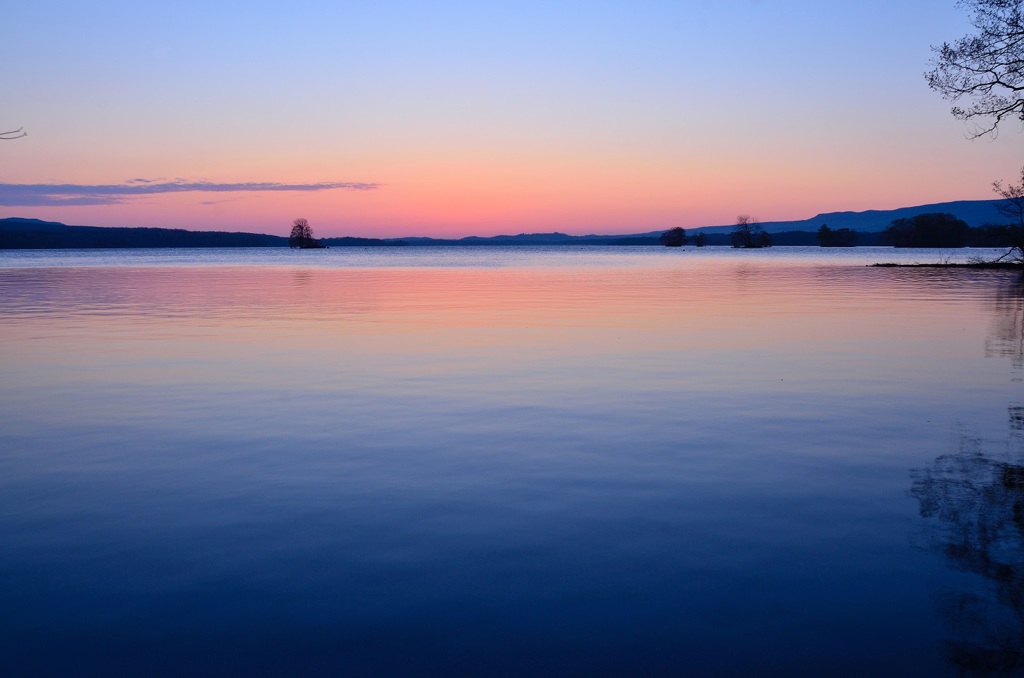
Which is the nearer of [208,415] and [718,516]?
[718,516]

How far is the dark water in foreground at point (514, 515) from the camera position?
4461 mm

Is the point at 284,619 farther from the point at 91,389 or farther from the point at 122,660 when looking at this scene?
the point at 91,389

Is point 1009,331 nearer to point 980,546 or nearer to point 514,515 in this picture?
point 980,546

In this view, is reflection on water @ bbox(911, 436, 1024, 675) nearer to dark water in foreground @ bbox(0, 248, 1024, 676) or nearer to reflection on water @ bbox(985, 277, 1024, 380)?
dark water in foreground @ bbox(0, 248, 1024, 676)

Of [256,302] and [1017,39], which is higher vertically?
[1017,39]

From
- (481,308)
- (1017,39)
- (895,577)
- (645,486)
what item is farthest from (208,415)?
(1017,39)

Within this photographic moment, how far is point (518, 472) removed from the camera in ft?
25.3

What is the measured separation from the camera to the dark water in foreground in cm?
446

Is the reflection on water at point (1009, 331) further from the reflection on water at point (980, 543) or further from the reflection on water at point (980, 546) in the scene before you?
the reflection on water at point (980, 546)

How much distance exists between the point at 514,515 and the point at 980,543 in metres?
3.31

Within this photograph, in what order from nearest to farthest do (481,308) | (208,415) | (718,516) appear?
(718,516) < (208,415) < (481,308)

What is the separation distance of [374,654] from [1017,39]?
21.0 meters

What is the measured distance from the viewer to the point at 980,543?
18.8 ft

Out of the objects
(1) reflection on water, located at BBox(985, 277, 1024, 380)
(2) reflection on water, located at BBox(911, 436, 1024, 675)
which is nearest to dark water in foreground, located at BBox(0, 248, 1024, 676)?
(2) reflection on water, located at BBox(911, 436, 1024, 675)
